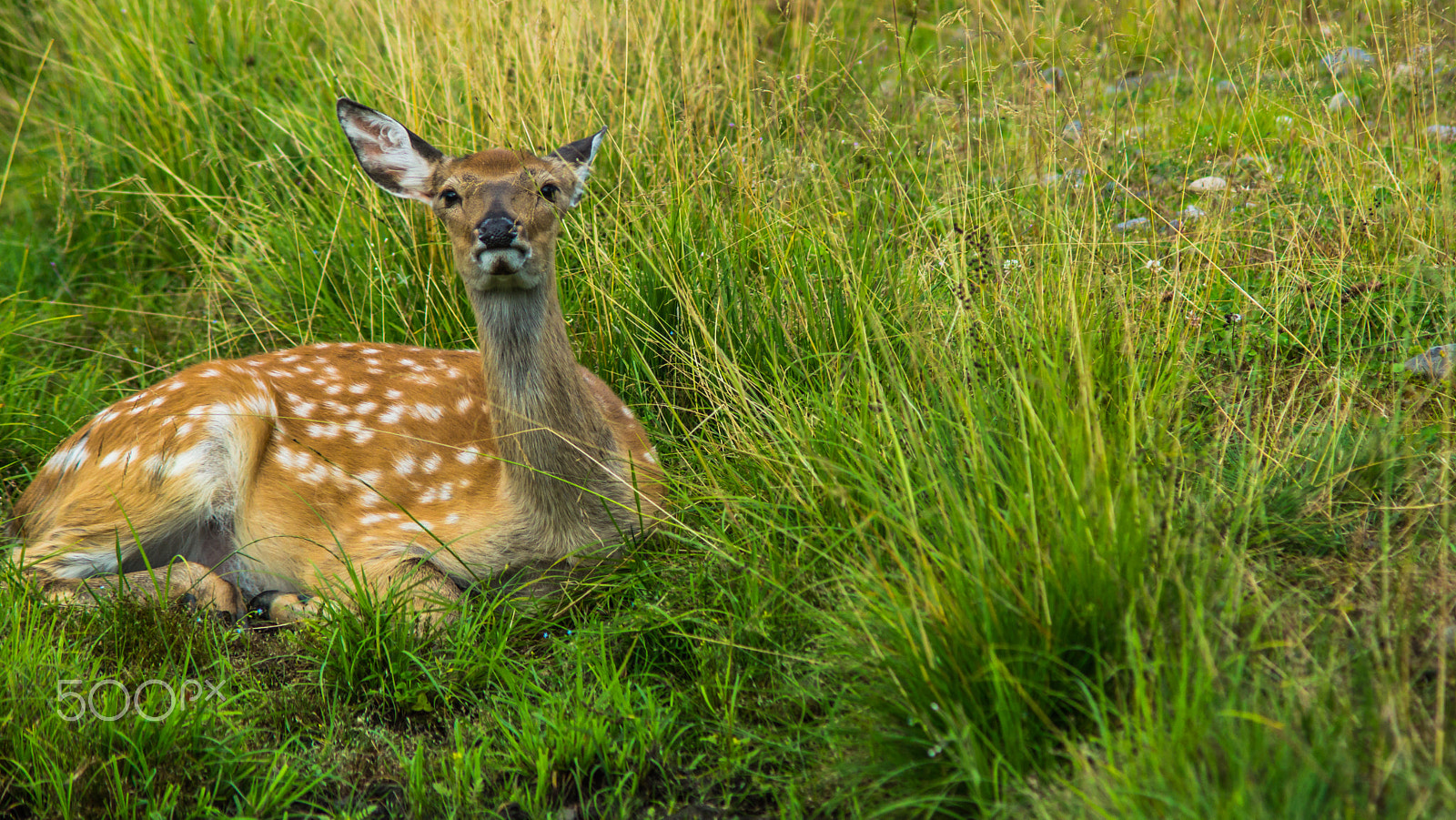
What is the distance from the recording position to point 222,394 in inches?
139

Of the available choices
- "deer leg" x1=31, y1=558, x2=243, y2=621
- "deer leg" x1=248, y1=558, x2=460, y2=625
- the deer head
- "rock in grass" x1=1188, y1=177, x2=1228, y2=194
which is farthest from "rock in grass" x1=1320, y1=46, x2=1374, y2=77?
"deer leg" x1=31, y1=558, x2=243, y2=621

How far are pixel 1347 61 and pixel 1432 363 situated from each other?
206 centimetres

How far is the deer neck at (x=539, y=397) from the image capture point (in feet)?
10.6

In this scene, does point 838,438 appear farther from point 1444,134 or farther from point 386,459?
point 1444,134

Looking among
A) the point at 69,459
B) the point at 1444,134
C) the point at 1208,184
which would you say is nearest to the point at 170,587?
the point at 69,459

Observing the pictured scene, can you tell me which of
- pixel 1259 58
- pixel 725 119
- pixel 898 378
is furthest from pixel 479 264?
pixel 1259 58

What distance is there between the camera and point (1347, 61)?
15.4ft

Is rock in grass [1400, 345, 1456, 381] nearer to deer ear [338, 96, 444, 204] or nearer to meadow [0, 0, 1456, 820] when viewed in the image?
meadow [0, 0, 1456, 820]

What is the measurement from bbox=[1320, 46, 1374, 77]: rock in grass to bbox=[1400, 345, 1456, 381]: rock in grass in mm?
1046

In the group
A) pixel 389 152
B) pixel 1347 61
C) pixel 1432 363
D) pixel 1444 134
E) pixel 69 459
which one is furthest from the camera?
pixel 1347 61

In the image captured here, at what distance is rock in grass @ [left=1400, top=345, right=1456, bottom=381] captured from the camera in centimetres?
312

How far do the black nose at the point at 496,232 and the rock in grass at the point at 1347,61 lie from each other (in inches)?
102

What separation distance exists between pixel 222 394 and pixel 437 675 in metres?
1.28

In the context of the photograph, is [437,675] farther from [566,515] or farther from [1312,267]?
[1312,267]
